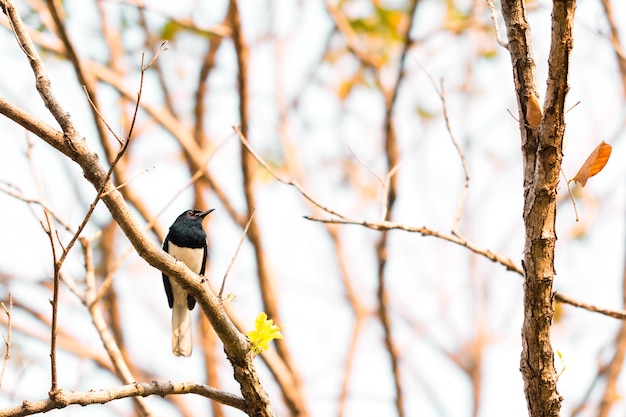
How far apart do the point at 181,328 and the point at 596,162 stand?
284 cm

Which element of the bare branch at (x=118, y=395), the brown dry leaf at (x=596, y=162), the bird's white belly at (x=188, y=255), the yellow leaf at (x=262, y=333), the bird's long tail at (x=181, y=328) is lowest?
the bare branch at (x=118, y=395)

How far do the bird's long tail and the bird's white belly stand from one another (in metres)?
0.31

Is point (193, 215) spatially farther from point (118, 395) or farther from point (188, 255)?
point (118, 395)

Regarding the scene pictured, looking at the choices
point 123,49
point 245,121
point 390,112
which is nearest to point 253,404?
point 245,121

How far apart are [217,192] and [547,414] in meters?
4.67

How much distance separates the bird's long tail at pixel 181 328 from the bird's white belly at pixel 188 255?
12.1 inches

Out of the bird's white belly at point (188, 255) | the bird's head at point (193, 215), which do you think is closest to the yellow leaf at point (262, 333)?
the bird's white belly at point (188, 255)

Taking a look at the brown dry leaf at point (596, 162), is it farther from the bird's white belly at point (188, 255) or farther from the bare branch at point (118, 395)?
the bird's white belly at point (188, 255)

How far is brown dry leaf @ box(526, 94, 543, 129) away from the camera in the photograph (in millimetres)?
2500

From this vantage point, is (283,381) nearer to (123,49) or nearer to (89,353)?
(89,353)


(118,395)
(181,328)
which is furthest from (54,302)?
(181,328)

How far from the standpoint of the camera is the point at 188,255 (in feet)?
17.0

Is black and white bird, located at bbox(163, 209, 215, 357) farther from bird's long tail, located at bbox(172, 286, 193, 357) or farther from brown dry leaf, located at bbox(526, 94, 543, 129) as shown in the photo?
brown dry leaf, located at bbox(526, 94, 543, 129)

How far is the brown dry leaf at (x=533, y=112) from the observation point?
98.4 inches
